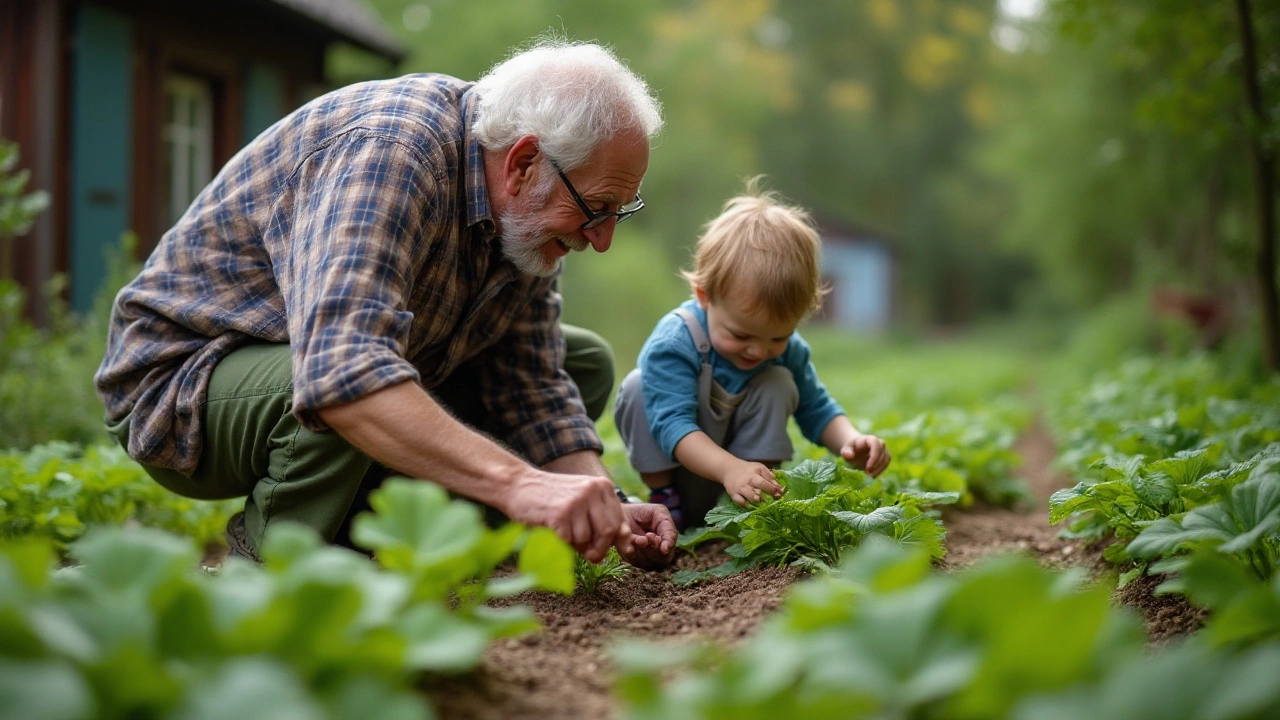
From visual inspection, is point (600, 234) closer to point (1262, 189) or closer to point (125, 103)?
point (1262, 189)

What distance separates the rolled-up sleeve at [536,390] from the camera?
3145 millimetres

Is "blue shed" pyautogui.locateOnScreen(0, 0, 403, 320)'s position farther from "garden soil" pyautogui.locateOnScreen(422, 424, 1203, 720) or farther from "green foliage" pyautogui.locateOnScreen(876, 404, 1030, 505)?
"garden soil" pyautogui.locateOnScreen(422, 424, 1203, 720)

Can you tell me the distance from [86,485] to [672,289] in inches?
642

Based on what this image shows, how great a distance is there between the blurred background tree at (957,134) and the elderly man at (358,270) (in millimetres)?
839

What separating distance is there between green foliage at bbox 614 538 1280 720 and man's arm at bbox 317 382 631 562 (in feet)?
2.40

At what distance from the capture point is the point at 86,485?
121 inches

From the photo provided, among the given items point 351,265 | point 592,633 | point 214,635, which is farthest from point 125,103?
point 214,635

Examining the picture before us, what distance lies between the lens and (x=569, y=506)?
6.33 ft

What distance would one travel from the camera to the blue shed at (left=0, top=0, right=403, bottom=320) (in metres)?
6.84

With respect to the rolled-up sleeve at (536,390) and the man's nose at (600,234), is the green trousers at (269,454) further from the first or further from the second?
the man's nose at (600,234)

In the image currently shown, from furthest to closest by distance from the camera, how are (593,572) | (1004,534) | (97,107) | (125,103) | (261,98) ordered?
1. (261,98)
2. (125,103)
3. (97,107)
4. (1004,534)
5. (593,572)

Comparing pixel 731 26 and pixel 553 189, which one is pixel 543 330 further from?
pixel 731 26

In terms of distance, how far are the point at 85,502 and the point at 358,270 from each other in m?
1.56

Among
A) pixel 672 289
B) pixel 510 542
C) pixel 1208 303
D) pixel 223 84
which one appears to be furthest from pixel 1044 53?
pixel 510 542
